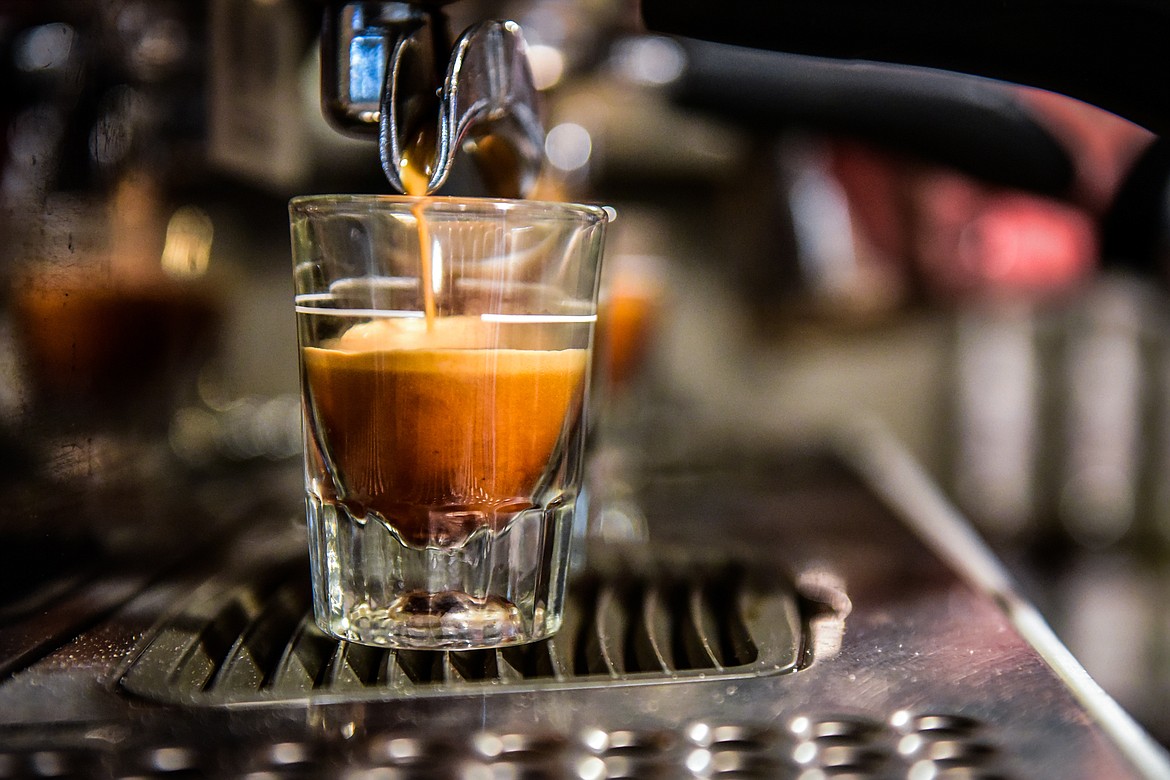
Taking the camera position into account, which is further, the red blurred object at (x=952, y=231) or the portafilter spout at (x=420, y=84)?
the red blurred object at (x=952, y=231)

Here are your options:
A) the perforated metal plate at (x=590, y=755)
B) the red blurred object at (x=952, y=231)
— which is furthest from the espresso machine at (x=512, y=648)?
the red blurred object at (x=952, y=231)

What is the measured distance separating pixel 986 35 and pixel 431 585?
0.79 feet

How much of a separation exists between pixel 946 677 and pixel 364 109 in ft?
0.86

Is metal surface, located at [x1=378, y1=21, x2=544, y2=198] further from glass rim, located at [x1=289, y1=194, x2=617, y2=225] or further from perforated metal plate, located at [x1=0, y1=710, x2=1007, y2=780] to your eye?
perforated metal plate, located at [x1=0, y1=710, x2=1007, y2=780]

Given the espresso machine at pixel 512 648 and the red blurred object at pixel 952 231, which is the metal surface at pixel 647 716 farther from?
the red blurred object at pixel 952 231

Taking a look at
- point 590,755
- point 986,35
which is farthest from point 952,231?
point 590,755

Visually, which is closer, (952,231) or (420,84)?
(420,84)

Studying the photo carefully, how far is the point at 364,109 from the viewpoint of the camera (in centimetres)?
37

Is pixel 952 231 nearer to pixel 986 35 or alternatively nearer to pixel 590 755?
pixel 986 35

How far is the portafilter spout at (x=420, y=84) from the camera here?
1.07 feet

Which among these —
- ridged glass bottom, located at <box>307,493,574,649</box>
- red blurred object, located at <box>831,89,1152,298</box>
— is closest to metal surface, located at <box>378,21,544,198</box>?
ridged glass bottom, located at <box>307,493,574,649</box>

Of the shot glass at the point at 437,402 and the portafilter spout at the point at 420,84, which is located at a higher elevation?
the portafilter spout at the point at 420,84

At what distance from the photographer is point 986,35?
307 mm

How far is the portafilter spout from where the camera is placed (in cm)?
33
